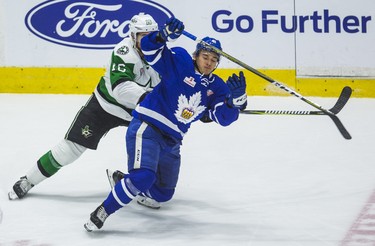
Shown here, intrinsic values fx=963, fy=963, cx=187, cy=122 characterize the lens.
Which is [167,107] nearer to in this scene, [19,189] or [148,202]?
[148,202]

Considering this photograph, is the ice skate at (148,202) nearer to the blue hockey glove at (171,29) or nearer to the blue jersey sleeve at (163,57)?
the blue jersey sleeve at (163,57)

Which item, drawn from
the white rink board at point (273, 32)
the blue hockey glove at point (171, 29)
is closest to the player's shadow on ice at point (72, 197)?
the blue hockey glove at point (171, 29)

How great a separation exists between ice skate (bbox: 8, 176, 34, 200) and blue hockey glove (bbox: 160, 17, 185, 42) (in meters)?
1.21

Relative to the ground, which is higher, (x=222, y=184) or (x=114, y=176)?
(x=114, y=176)

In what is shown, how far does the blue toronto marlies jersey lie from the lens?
4336mm

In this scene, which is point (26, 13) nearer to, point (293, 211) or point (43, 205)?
point (43, 205)

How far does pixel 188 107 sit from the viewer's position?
4.39m

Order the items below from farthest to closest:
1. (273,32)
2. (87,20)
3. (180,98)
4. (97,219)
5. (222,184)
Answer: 1. (87,20)
2. (273,32)
3. (222,184)
4. (180,98)
5. (97,219)

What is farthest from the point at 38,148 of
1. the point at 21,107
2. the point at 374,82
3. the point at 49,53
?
the point at 374,82

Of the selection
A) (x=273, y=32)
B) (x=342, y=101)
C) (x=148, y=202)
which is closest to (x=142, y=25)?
(x=148, y=202)

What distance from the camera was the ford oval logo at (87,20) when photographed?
7445 millimetres

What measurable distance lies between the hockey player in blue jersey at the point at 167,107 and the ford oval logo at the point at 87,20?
3.01 meters

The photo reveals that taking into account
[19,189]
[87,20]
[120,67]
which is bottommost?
[19,189]

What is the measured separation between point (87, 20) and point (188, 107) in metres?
3.31
